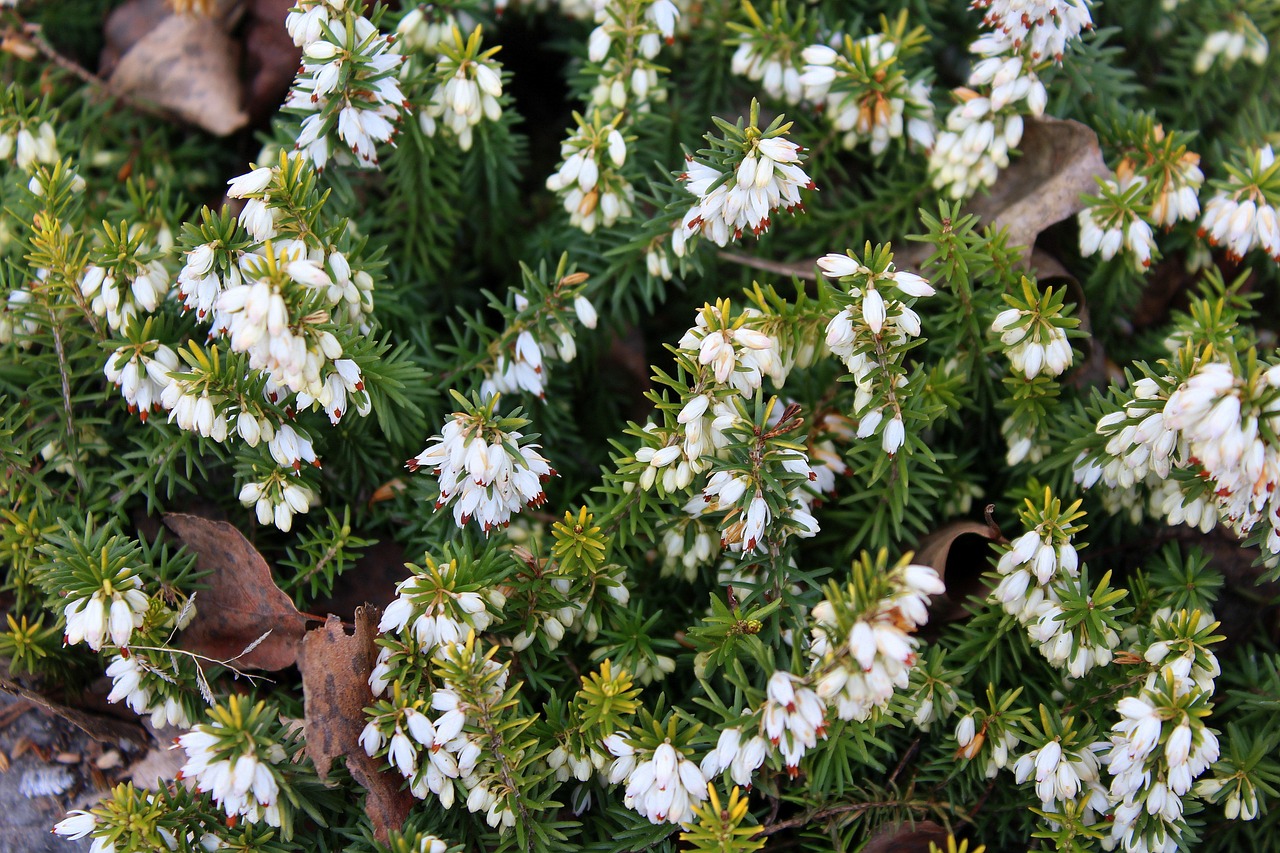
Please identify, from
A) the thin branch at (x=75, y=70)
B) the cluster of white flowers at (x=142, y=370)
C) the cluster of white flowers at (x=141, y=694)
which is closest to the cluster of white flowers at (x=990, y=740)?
the cluster of white flowers at (x=141, y=694)

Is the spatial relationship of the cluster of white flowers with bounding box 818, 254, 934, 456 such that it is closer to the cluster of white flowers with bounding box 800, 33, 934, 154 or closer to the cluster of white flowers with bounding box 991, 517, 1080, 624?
the cluster of white flowers with bounding box 991, 517, 1080, 624

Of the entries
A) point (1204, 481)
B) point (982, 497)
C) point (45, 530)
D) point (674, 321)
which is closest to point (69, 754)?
point (45, 530)

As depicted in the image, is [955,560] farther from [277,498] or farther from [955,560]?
[277,498]

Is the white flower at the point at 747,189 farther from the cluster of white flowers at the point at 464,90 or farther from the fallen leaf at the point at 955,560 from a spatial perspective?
the fallen leaf at the point at 955,560

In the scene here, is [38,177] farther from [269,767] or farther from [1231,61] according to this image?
[1231,61]

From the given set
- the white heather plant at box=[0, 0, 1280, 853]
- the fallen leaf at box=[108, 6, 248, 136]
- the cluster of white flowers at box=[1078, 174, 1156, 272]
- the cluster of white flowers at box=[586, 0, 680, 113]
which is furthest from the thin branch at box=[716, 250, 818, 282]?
the fallen leaf at box=[108, 6, 248, 136]

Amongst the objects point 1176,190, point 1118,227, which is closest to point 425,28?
point 1118,227

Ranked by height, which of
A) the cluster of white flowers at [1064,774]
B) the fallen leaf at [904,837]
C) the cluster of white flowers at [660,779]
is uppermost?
the cluster of white flowers at [660,779]

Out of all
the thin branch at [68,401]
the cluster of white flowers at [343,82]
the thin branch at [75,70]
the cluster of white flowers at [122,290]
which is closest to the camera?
the cluster of white flowers at [343,82]
